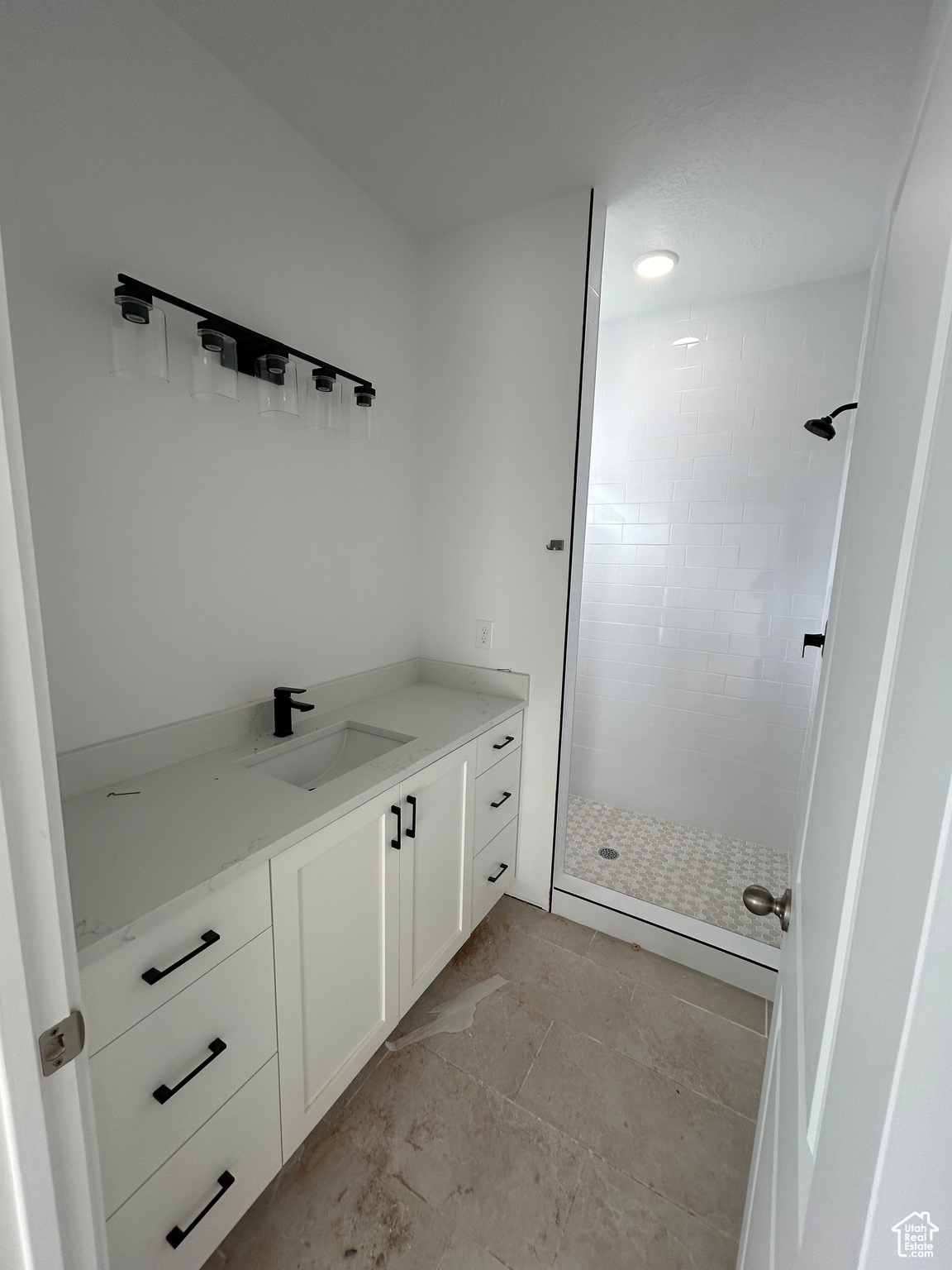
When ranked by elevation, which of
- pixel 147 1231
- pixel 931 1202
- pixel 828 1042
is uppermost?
pixel 931 1202

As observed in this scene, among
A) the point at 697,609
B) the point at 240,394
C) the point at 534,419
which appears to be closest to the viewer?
the point at 240,394

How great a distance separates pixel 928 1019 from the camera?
0.23 metres

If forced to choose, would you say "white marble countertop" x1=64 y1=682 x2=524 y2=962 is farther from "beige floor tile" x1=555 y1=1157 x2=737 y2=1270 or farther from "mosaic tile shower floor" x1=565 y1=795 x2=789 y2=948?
"mosaic tile shower floor" x1=565 y1=795 x2=789 y2=948

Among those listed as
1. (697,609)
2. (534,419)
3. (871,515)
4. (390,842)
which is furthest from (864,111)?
(390,842)

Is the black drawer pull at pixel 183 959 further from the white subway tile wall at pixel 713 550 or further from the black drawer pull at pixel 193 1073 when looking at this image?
the white subway tile wall at pixel 713 550

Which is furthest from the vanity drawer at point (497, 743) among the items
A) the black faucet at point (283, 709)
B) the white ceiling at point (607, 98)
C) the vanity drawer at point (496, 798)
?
the white ceiling at point (607, 98)

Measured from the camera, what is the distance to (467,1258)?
1.08 meters

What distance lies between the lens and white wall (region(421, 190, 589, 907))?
1846 mm

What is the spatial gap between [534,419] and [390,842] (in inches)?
60.4

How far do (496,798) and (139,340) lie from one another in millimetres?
1685

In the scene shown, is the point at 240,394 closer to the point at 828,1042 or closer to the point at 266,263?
the point at 266,263

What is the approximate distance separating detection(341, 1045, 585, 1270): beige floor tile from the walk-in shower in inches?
32.7
